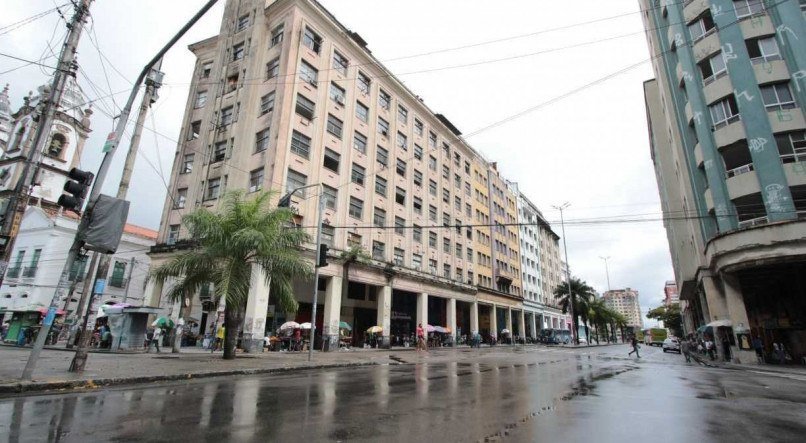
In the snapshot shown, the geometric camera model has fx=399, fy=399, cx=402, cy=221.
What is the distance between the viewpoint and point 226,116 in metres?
31.2

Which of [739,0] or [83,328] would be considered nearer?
[83,328]

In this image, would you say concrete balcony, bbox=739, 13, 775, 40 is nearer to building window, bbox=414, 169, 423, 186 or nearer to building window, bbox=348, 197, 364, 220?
building window, bbox=414, 169, 423, 186

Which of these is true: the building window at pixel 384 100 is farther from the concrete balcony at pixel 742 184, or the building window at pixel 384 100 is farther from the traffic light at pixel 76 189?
the traffic light at pixel 76 189

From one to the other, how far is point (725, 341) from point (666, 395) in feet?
68.7

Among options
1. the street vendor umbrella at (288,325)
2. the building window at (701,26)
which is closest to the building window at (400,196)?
the street vendor umbrella at (288,325)

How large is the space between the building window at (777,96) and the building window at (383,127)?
26.9 m

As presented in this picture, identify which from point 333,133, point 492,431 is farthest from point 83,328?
point 333,133

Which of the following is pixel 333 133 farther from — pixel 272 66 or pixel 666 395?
pixel 666 395

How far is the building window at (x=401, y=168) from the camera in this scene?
38.9 metres

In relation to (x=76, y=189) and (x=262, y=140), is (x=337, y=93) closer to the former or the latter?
(x=262, y=140)

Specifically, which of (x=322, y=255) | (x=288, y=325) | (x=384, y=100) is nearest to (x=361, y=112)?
(x=384, y=100)

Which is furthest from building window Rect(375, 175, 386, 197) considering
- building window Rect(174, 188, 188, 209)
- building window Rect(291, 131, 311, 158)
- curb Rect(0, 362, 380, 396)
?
curb Rect(0, 362, 380, 396)

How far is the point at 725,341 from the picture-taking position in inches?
968

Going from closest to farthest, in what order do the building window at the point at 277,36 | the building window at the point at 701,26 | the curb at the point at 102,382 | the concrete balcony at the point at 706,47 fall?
1. the curb at the point at 102,382
2. the concrete balcony at the point at 706,47
3. the building window at the point at 701,26
4. the building window at the point at 277,36
